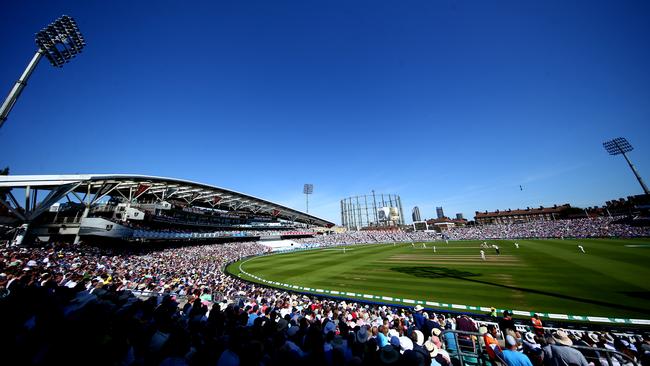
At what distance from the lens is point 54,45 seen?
24.6 metres

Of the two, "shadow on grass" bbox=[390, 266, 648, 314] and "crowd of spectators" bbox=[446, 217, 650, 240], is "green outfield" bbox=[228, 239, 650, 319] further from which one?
"crowd of spectators" bbox=[446, 217, 650, 240]

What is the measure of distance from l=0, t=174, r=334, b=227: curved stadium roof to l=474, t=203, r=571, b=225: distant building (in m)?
84.7

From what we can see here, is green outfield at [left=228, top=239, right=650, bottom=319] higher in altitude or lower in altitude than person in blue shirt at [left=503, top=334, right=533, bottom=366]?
lower

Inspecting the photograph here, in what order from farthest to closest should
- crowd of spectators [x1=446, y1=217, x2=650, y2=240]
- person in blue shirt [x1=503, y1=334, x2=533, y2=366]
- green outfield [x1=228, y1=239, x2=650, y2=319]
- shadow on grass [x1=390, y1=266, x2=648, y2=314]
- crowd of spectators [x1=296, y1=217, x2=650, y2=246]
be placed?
1. crowd of spectators [x1=296, y1=217, x2=650, y2=246]
2. crowd of spectators [x1=446, y1=217, x2=650, y2=240]
3. green outfield [x1=228, y1=239, x2=650, y2=319]
4. shadow on grass [x1=390, y1=266, x2=648, y2=314]
5. person in blue shirt [x1=503, y1=334, x2=533, y2=366]

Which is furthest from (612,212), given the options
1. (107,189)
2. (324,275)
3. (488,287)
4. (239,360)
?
(107,189)

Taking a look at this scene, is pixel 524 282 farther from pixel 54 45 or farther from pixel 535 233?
pixel 54 45

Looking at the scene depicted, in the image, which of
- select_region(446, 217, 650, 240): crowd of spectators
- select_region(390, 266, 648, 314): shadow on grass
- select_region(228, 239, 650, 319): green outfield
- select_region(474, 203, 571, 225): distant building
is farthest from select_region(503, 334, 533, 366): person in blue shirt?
select_region(474, 203, 571, 225): distant building

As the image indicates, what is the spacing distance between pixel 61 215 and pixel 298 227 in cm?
6202

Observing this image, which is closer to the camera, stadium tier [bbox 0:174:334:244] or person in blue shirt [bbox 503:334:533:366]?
person in blue shirt [bbox 503:334:533:366]

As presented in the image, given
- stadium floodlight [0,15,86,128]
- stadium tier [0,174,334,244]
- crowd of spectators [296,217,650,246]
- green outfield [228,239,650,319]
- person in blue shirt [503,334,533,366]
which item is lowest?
green outfield [228,239,650,319]

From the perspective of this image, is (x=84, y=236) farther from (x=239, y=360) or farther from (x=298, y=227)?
(x=298, y=227)

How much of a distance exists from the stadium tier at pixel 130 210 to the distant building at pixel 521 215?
3493 inches

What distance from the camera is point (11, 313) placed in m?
3.77

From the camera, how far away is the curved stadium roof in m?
23.7
